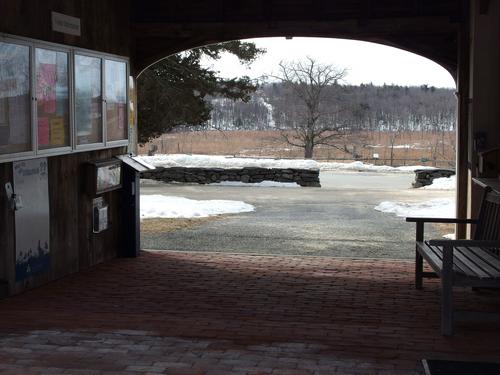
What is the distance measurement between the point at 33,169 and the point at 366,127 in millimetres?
52178

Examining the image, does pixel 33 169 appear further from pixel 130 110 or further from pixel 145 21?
pixel 145 21

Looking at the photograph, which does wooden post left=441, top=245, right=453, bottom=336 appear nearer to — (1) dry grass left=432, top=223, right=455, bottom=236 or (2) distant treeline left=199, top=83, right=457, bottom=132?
(1) dry grass left=432, top=223, right=455, bottom=236

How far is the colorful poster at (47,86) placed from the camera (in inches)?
263

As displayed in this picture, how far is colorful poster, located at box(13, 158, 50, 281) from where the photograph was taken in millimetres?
6391

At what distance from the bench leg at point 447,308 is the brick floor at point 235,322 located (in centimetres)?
8

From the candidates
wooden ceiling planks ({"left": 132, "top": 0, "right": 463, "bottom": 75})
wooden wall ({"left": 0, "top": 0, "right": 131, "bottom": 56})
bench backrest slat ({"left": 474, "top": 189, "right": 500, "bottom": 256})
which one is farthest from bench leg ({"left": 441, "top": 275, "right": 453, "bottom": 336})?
wooden ceiling planks ({"left": 132, "top": 0, "right": 463, "bottom": 75})

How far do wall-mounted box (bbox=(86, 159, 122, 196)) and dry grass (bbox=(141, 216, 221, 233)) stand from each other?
3908mm

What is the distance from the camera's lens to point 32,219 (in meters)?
6.61

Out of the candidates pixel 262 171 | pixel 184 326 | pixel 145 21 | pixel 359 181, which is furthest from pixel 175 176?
pixel 184 326

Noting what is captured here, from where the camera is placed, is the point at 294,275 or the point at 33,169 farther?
the point at 294,275

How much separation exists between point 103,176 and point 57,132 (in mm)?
1060

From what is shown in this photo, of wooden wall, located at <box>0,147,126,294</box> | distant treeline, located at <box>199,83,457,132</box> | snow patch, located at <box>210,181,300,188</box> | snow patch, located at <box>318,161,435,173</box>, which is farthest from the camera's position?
distant treeline, located at <box>199,83,457,132</box>

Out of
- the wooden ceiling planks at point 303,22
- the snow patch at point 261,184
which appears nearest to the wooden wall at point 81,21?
the wooden ceiling planks at point 303,22

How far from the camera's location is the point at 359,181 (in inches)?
1123
